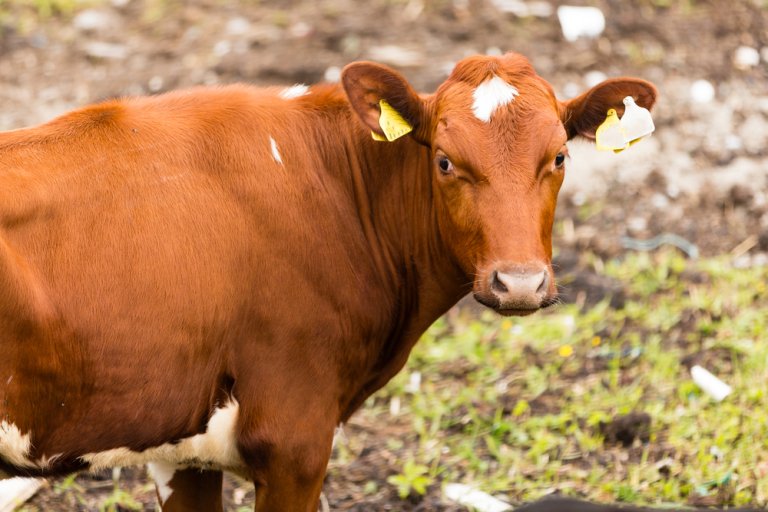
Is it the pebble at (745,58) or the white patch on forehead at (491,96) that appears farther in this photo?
the pebble at (745,58)

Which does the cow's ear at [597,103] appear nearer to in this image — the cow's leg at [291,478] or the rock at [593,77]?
the cow's leg at [291,478]

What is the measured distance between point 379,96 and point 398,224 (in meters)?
0.58

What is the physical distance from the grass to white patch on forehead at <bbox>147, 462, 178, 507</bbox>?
1.22m

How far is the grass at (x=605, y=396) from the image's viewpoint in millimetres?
5695

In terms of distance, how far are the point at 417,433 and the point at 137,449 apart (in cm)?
226

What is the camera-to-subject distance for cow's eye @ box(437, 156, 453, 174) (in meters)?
4.36

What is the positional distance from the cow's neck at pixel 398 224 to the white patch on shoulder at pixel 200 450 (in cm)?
67

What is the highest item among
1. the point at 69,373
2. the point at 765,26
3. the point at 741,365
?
the point at 69,373

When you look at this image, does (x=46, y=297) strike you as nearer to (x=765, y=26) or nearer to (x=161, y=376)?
(x=161, y=376)

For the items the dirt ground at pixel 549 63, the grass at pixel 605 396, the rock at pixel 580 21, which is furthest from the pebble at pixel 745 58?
the grass at pixel 605 396

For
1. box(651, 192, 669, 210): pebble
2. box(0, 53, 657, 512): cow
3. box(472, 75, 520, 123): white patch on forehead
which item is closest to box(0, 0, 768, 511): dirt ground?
box(651, 192, 669, 210): pebble

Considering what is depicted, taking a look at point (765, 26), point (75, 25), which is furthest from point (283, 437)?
point (765, 26)

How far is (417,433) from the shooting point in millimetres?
6195

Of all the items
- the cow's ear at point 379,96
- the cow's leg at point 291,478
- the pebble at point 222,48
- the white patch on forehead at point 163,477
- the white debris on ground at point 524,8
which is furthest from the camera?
the white debris on ground at point 524,8
